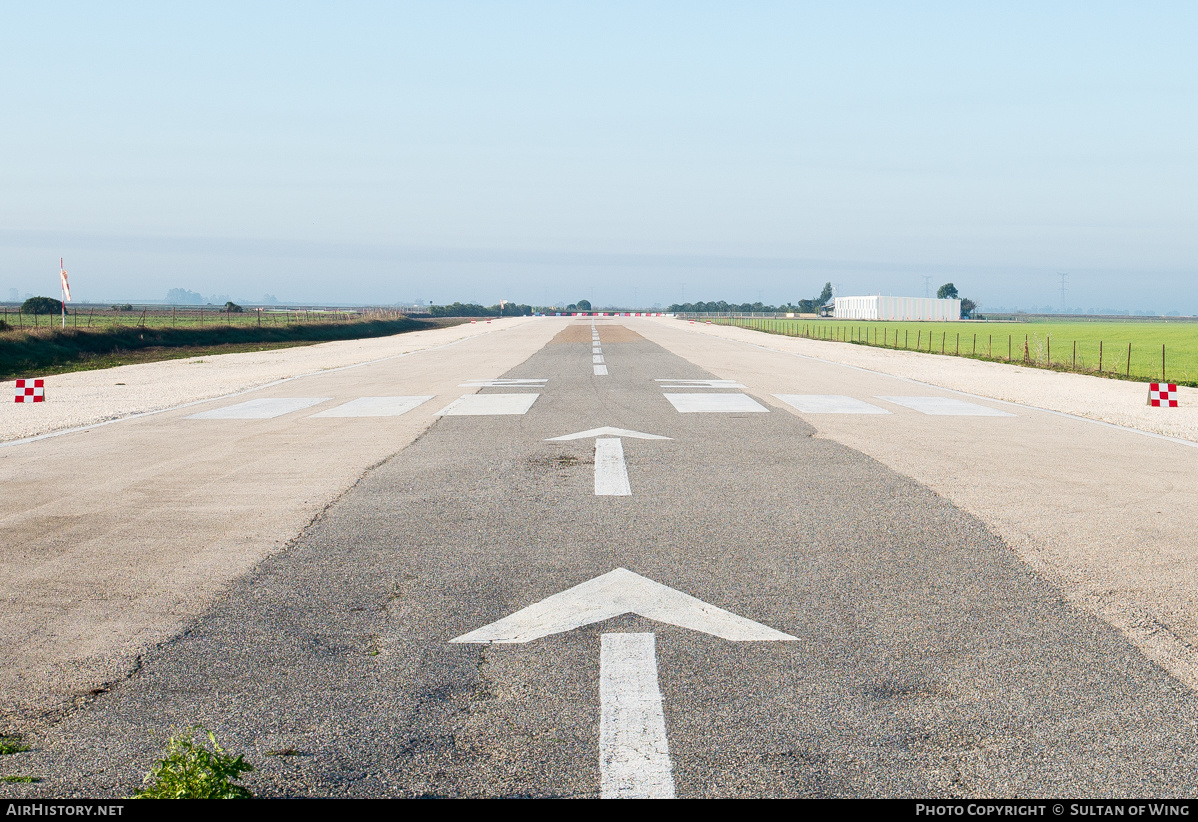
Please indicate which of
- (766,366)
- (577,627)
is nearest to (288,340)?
(766,366)

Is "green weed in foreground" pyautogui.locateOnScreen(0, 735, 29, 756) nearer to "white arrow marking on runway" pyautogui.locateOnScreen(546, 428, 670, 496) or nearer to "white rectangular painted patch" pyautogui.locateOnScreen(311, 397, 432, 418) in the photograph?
"white arrow marking on runway" pyautogui.locateOnScreen(546, 428, 670, 496)

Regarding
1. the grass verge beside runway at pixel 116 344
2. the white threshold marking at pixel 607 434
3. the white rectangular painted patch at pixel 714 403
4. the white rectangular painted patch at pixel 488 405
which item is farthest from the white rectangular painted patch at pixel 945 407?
the grass verge beside runway at pixel 116 344

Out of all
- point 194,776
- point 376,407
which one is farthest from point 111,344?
point 194,776

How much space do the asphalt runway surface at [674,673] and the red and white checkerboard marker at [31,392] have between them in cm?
1136

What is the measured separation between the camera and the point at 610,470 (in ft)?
30.6

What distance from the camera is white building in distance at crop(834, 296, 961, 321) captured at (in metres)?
162

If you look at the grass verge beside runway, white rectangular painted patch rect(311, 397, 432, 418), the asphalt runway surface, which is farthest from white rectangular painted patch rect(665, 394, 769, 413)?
the grass verge beside runway

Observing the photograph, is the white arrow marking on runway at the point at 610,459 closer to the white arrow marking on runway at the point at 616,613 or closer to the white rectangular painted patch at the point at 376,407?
the white arrow marking on runway at the point at 616,613

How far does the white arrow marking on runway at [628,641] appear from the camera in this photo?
3.30 m

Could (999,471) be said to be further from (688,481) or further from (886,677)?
(886,677)

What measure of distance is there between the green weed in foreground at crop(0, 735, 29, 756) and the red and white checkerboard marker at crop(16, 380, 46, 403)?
46.8ft

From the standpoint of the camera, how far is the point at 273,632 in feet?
15.5

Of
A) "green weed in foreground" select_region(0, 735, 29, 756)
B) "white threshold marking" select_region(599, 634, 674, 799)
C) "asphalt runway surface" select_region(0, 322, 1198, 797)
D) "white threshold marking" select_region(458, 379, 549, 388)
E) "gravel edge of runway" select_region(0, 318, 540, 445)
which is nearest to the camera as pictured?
"white threshold marking" select_region(599, 634, 674, 799)
